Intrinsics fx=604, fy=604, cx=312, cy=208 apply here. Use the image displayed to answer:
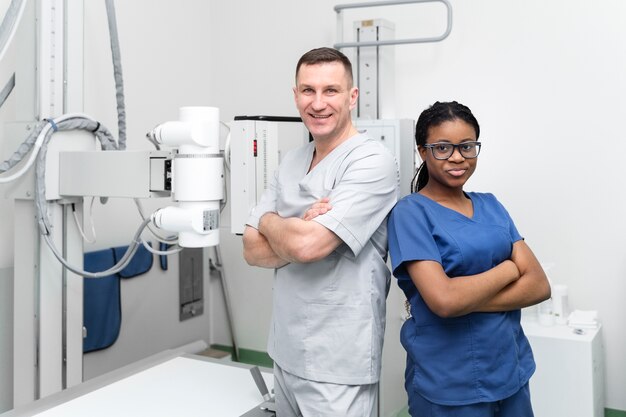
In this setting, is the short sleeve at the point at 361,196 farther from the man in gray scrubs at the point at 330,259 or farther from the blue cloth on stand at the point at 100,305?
the blue cloth on stand at the point at 100,305

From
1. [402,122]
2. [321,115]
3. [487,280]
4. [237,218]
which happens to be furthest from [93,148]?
[487,280]

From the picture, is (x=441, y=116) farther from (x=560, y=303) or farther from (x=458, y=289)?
(x=560, y=303)

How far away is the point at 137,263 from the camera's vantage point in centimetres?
283

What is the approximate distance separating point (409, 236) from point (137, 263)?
1.86 metres

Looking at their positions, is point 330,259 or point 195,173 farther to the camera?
point 195,173

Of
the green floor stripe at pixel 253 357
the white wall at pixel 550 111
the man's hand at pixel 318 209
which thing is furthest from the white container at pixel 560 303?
the green floor stripe at pixel 253 357

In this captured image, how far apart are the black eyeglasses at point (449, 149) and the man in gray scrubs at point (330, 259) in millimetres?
108

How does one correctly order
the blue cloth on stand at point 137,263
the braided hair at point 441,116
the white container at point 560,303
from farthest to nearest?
the blue cloth on stand at point 137,263 < the white container at point 560,303 < the braided hair at point 441,116

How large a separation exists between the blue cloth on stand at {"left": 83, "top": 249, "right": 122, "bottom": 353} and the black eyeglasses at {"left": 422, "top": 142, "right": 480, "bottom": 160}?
68.1 inches

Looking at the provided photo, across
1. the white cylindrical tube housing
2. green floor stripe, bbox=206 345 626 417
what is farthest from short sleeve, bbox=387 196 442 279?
green floor stripe, bbox=206 345 626 417

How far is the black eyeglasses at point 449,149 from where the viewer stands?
4.36 feet

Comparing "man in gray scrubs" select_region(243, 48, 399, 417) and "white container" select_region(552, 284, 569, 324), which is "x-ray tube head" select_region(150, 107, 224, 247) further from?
"white container" select_region(552, 284, 569, 324)

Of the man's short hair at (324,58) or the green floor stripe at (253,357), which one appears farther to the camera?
the green floor stripe at (253,357)

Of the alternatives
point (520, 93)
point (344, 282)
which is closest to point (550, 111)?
point (520, 93)
